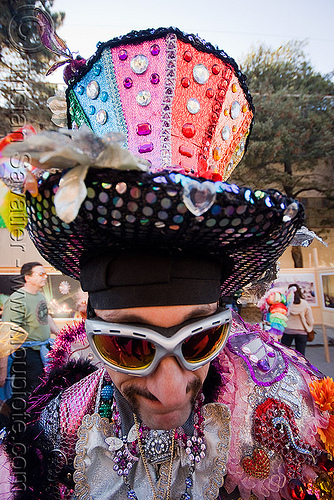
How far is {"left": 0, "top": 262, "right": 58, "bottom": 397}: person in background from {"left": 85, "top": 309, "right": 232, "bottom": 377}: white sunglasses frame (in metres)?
2.65

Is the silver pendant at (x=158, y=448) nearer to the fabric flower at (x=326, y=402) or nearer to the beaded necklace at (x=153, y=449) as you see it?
the beaded necklace at (x=153, y=449)

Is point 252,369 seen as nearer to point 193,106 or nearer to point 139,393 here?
point 139,393

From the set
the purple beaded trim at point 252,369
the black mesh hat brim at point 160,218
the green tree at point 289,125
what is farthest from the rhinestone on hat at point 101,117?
the green tree at point 289,125

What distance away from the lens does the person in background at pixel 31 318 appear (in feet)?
10.9

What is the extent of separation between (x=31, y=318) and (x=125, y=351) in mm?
2854

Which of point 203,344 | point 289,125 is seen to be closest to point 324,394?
point 203,344

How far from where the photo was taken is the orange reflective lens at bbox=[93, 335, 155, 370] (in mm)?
929

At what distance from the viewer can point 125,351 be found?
95 cm

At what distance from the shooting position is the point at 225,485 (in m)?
1.23

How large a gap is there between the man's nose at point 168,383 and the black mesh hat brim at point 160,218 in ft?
1.14

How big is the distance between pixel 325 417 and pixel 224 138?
3.77 ft

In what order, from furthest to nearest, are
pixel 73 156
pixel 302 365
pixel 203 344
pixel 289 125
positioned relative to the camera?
pixel 289 125 → pixel 302 365 → pixel 203 344 → pixel 73 156

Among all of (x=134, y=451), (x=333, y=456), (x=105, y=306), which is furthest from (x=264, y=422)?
(x=105, y=306)

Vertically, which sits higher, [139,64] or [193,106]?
[139,64]
